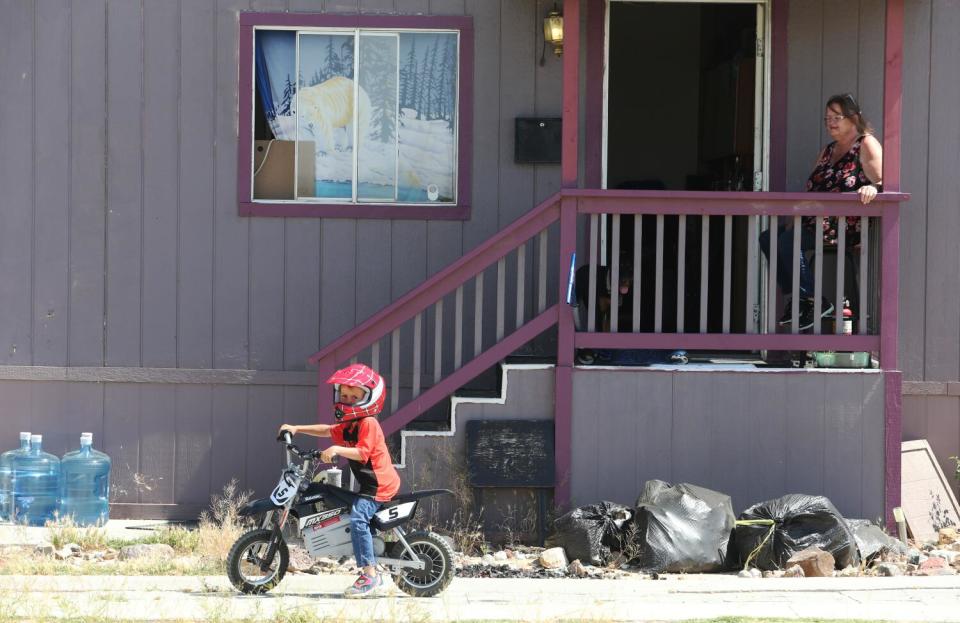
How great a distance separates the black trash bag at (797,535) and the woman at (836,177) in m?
1.30

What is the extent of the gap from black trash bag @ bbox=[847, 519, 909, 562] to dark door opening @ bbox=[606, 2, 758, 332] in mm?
2266

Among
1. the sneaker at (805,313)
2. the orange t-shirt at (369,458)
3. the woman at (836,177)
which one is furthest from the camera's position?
the sneaker at (805,313)

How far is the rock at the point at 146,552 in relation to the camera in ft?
25.1

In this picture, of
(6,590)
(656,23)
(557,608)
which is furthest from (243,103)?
(656,23)

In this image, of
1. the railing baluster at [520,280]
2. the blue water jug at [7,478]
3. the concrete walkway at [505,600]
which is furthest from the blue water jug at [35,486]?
the railing baluster at [520,280]

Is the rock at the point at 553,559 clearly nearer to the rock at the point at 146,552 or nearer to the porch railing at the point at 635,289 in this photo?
the porch railing at the point at 635,289

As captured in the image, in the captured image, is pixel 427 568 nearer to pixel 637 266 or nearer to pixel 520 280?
pixel 520 280

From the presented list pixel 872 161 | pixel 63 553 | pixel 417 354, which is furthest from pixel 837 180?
pixel 63 553

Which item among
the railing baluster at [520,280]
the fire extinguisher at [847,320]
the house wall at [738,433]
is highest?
the railing baluster at [520,280]

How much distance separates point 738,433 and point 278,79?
13.6 feet

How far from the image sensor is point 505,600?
657cm

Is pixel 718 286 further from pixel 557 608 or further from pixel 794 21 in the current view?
pixel 557 608

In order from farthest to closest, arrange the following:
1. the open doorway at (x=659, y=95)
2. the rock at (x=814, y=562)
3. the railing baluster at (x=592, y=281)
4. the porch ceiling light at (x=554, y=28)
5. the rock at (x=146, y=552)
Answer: the open doorway at (x=659, y=95) < the porch ceiling light at (x=554, y=28) < the railing baluster at (x=592, y=281) < the rock at (x=146, y=552) < the rock at (x=814, y=562)

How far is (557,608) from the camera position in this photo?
20.9 ft
